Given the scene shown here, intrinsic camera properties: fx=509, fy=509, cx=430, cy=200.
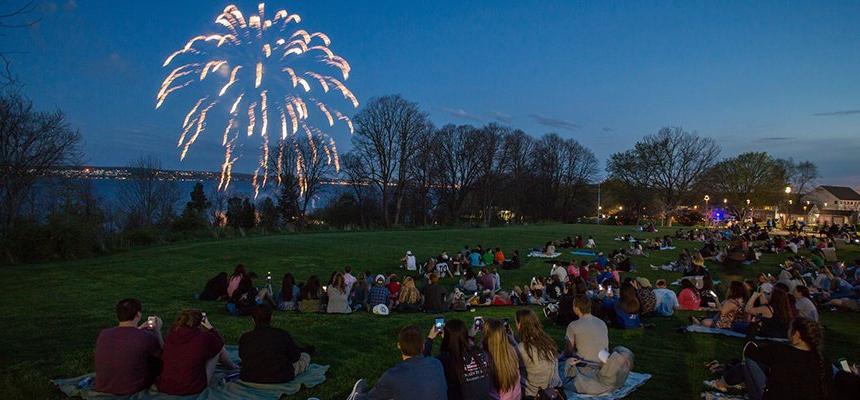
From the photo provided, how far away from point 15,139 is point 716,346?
4107 centimetres

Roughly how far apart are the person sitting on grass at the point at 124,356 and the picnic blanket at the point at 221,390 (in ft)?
0.37

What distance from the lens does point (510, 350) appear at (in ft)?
18.7

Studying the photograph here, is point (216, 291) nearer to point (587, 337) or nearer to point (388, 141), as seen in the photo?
point (587, 337)

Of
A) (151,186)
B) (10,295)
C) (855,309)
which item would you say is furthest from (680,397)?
(151,186)

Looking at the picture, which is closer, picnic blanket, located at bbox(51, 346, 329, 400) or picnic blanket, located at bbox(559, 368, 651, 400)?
picnic blanket, located at bbox(51, 346, 329, 400)

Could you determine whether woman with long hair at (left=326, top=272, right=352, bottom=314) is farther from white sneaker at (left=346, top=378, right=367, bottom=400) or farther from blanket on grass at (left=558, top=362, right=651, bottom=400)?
white sneaker at (left=346, top=378, right=367, bottom=400)

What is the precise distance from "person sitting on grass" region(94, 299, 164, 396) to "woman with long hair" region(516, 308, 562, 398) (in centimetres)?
485

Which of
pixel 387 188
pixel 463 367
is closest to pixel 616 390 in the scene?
pixel 463 367

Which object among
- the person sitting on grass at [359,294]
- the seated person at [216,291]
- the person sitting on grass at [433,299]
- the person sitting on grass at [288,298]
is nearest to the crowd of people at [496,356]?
the person sitting on grass at [433,299]

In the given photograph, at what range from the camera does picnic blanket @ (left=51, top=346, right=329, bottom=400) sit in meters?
6.56

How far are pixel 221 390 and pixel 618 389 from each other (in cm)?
549

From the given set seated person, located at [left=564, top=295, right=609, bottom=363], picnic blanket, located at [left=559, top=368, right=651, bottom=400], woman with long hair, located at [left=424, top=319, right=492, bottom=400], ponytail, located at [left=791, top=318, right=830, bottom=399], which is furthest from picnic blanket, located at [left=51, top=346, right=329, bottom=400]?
ponytail, located at [left=791, top=318, right=830, bottom=399]

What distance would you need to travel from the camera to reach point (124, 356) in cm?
646

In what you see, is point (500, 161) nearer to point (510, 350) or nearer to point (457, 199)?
point (457, 199)
